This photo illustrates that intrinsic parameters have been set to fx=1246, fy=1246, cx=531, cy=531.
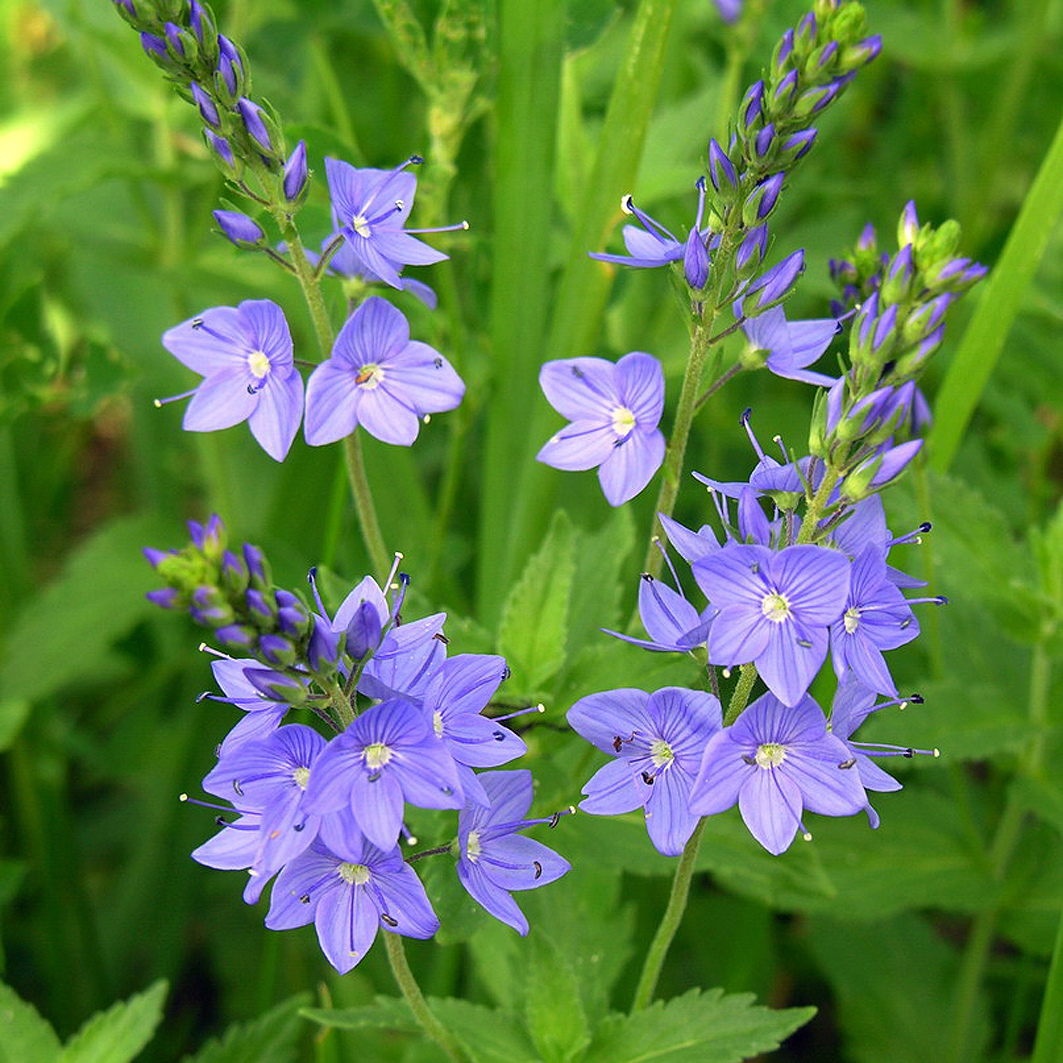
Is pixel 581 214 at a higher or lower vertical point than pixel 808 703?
higher

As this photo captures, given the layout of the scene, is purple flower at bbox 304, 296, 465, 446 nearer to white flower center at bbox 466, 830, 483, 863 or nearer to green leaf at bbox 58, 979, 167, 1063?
white flower center at bbox 466, 830, 483, 863

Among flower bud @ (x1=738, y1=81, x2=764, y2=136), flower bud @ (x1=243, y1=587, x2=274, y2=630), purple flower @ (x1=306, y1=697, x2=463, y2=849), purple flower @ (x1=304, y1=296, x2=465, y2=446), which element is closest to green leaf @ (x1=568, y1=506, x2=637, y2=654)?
purple flower @ (x1=304, y1=296, x2=465, y2=446)

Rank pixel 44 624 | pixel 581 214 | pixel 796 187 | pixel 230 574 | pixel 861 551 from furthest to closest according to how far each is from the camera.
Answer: pixel 796 187 < pixel 44 624 < pixel 581 214 < pixel 861 551 < pixel 230 574

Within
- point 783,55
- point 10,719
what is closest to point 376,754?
point 783,55

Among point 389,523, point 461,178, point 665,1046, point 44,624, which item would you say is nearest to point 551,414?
point 389,523

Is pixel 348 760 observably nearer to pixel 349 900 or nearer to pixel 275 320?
pixel 349 900

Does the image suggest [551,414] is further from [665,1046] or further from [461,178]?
[665,1046]

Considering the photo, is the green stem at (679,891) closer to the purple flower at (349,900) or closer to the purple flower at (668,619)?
the purple flower at (668,619)
